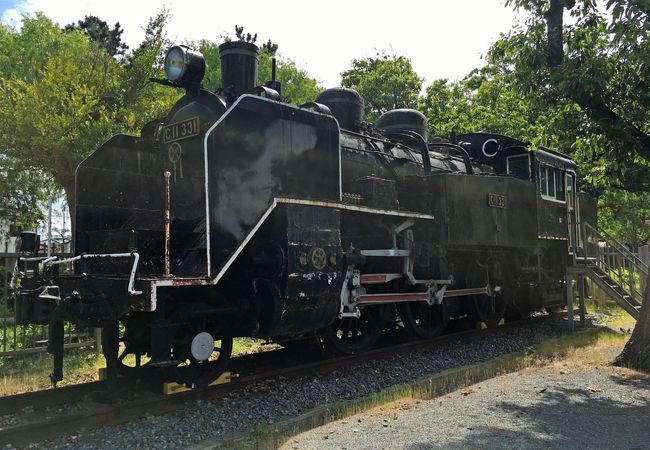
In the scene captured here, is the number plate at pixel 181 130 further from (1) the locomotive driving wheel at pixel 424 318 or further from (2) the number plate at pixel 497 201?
(2) the number plate at pixel 497 201

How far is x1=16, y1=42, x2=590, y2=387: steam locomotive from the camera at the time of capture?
5176 millimetres

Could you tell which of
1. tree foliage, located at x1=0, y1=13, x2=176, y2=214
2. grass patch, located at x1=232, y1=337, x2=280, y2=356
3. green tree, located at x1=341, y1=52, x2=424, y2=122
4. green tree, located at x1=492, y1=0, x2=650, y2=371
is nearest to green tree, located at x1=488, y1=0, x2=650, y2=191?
green tree, located at x1=492, y1=0, x2=650, y2=371

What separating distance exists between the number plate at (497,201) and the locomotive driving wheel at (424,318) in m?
1.82

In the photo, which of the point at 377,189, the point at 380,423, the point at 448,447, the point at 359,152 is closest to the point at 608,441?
the point at 448,447

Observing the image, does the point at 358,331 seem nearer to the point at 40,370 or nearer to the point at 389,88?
the point at 40,370

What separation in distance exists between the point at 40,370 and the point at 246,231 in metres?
3.67

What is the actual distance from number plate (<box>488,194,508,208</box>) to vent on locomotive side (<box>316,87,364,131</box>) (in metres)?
2.55

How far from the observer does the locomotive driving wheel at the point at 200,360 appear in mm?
5160

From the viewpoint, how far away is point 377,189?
24.0 feet

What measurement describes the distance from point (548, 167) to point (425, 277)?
4.70m

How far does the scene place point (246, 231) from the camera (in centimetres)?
534

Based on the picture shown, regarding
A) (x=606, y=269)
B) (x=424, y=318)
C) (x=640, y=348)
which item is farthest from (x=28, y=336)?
(x=606, y=269)

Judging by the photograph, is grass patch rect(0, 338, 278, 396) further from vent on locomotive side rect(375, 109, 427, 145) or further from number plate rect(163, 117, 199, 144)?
vent on locomotive side rect(375, 109, 427, 145)

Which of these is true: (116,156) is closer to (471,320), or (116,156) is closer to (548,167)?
(471,320)
